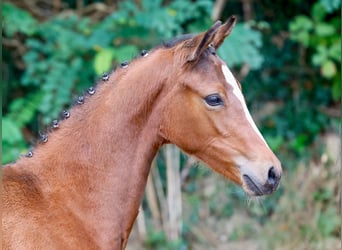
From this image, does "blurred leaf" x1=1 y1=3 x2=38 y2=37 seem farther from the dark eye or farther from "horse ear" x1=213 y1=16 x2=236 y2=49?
the dark eye

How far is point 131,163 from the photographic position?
9.74ft

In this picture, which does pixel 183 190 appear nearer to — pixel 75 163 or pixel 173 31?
pixel 173 31

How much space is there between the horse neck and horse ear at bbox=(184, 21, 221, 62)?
171mm

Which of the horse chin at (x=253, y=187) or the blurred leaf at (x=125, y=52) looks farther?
the blurred leaf at (x=125, y=52)

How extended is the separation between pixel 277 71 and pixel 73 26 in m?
2.46

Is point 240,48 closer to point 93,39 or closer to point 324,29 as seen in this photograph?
point 324,29

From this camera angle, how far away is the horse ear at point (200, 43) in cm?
285

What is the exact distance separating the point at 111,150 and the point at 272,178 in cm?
65

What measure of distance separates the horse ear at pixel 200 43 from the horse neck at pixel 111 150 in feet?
0.56

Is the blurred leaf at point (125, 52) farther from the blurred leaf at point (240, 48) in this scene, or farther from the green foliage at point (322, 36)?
the green foliage at point (322, 36)

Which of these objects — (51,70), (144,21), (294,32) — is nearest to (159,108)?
(144,21)

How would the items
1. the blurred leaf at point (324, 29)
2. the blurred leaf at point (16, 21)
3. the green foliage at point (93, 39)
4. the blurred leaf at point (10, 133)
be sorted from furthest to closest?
1. the blurred leaf at point (324, 29)
2. the blurred leaf at point (16, 21)
3. the green foliage at point (93, 39)
4. the blurred leaf at point (10, 133)

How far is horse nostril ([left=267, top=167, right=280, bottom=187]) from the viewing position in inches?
111

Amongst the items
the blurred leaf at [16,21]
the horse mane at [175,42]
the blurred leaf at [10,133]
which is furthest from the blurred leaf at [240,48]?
the horse mane at [175,42]
